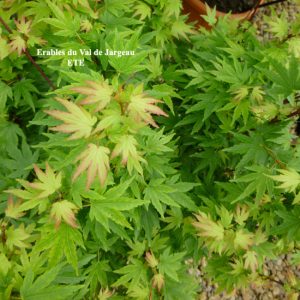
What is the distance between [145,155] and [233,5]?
2763mm

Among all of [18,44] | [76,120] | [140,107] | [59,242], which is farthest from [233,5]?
[59,242]

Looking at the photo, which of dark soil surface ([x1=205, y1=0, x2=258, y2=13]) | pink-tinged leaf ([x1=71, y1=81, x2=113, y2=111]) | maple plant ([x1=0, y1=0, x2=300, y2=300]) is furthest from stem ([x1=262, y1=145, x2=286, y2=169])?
dark soil surface ([x1=205, y1=0, x2=258, y2=13])

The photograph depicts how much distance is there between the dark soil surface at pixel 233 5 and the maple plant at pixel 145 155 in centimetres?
150

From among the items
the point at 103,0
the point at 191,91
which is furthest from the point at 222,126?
the point at 103,0

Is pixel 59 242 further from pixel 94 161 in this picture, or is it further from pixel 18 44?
pixel 18 44

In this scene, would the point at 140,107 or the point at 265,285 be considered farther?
the point at 265,285

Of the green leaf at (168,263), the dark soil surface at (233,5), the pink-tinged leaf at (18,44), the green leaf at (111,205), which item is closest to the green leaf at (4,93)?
the pink-tinged leaf at (18,44)

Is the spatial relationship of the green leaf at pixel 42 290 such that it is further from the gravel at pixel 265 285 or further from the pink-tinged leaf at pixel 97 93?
the gravel at pixel 265 285

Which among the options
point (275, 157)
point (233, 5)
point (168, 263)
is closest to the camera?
point (275, 157)

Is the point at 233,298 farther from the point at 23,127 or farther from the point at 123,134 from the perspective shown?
the point at 123,134

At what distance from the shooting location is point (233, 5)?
3.88m

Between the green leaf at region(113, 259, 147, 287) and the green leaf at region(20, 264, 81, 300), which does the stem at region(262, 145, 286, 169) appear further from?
the green leaf at region(20, 264, 81, 300)

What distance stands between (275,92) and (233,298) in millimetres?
2336

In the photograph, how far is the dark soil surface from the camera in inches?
152
